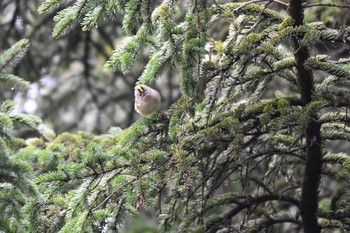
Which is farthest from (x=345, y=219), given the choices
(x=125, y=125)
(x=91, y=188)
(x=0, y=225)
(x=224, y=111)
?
(x=125, y=125)

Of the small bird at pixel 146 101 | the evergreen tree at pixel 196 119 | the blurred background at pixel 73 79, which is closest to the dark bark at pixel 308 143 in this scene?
the evergreen tree at pixel 196 119

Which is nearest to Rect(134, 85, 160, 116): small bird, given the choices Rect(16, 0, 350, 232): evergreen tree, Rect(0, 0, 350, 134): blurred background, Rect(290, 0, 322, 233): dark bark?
Rect(16, 0, 350, 232): evergreen tree

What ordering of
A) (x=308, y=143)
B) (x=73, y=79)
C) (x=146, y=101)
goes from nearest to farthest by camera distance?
(x=308, y=143), (x=146, y=101), (x=73, y=79)

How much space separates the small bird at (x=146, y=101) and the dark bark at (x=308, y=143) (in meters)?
0.79

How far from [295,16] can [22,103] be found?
525 centimetres

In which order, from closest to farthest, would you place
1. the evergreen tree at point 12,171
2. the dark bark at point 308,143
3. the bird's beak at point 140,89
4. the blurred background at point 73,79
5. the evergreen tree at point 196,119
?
the evergreen tree at point 196,119, the dark bark at point 308,143, the evergreen tree at point 12,171, the bird's beak at point 140,89, the blurred background at point 73,79

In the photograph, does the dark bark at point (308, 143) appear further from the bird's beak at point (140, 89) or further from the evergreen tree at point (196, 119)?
the bird's beak at point (140, 89)

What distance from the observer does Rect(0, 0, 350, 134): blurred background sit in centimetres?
712

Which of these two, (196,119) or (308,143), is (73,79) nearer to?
(196,119)

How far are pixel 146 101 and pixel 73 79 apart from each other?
512cm

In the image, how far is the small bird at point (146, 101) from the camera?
10.7ft

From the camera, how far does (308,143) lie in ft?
9.52

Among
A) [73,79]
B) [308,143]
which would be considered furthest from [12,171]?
[73,79]

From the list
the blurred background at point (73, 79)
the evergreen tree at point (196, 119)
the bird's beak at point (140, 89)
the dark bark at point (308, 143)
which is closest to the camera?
the evergreen tree at point (196, 119)
